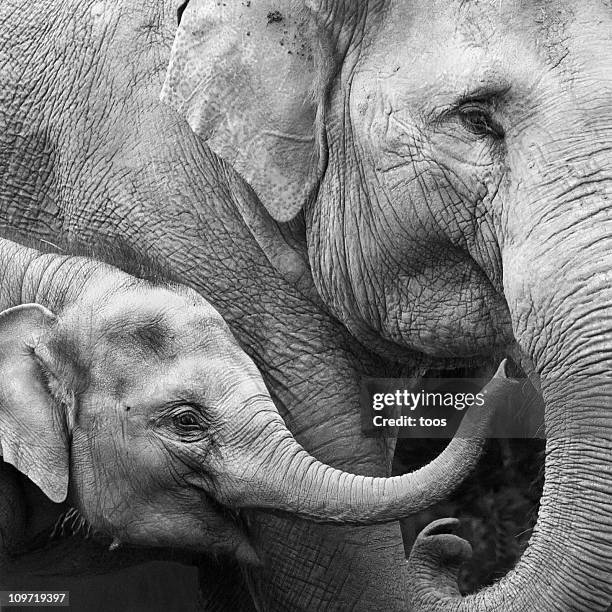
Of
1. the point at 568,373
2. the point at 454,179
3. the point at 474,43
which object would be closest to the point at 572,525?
the point at 568,373

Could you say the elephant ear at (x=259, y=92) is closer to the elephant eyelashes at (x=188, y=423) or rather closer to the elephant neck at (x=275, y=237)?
the elephant neck at (x=275, y=237)

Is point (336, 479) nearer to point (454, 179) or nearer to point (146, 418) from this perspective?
point (146, 418)

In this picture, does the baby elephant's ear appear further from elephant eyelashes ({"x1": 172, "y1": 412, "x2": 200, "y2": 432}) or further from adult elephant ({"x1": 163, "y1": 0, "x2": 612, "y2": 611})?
adult elephant ({"x1": 163, "y1": 0, "x2": 612, "y2": 611})

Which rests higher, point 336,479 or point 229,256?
point 229,256

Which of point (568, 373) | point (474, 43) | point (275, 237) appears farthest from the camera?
point (275, 237)

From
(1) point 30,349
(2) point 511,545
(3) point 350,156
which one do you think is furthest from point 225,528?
(2) point 511,545

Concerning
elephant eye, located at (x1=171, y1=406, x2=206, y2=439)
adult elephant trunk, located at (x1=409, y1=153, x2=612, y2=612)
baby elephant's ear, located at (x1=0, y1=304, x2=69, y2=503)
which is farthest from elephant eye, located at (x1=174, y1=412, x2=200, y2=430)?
adult elephant trunk, located at (x1=409, y1=153, x2=612, y2=612)

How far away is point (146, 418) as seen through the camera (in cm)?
412

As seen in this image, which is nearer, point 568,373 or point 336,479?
point 568,373

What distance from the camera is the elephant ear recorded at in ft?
14.1

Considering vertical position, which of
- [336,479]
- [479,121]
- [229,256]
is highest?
[479,121]

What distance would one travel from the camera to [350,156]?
13.9 ft

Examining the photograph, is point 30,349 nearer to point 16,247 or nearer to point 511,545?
point 16,247

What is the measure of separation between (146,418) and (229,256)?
1.71ft
